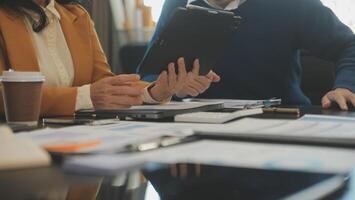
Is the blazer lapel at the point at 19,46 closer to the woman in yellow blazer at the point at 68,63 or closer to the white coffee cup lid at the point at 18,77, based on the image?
the woman in yellow blazer at the point at 68,63

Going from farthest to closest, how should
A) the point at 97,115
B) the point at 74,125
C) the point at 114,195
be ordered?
1. the point at 97,115
2. the point at 74,125
3. the point at 114,195

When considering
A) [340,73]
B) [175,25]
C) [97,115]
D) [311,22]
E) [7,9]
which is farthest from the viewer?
[311,22]

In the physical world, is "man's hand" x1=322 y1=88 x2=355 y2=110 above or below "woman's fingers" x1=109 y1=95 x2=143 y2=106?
below

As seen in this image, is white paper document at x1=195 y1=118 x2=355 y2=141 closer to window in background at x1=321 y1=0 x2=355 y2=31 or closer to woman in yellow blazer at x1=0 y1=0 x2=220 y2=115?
woman in yellow blazer at x1=0 y1=0 x2=220 y2=115

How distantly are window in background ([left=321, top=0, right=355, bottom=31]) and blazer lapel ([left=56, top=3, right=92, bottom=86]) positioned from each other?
5.01 ft

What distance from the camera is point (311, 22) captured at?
1.82 m

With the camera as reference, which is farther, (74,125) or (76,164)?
(74,125)

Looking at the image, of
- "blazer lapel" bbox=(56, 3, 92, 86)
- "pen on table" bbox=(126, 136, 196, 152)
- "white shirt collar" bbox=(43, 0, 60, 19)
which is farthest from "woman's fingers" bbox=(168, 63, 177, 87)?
"pen on table" bbox=(126, 136, 196, 152)

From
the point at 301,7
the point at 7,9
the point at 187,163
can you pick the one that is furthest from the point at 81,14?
the point at 187,163

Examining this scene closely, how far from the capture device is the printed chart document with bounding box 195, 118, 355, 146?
655 millimetres

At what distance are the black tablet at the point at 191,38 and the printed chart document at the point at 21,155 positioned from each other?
629 mm

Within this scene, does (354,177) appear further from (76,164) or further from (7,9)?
(7,9)

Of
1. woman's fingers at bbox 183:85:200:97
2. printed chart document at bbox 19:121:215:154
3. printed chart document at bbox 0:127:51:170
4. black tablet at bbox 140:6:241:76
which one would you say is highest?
black tablet at bbox 140:6:241:76

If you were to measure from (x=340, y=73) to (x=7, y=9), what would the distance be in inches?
42.6
